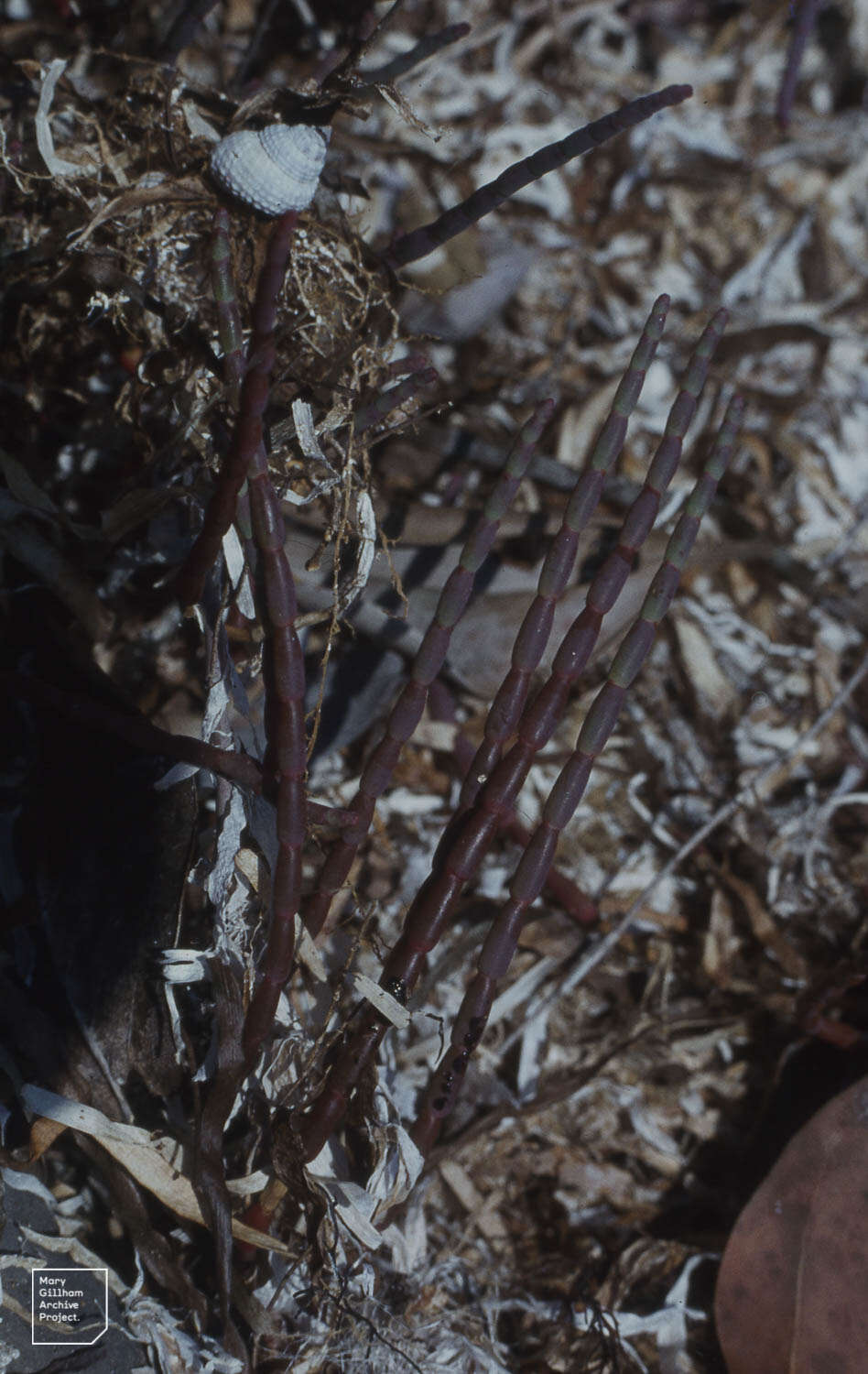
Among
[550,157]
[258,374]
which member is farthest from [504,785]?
[550,157]

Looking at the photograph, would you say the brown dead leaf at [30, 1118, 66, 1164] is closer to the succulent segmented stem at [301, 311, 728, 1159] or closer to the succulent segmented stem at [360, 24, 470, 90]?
the succulent segmented stem at [301, 311, 728, 1159]

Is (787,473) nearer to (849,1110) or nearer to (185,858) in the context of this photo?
(849,1110)

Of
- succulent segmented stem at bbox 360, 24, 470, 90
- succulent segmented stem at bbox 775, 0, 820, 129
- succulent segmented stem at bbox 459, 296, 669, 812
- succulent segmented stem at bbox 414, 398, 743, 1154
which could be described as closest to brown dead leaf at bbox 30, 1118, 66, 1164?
succulent segmented stem at bbox 414, 398, 743, 1154

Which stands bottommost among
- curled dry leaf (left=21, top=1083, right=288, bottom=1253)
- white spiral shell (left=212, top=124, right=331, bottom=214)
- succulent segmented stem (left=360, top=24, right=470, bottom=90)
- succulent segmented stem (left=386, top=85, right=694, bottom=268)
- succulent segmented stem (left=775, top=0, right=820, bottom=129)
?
curled dry leaf (left=21, top=1083, right=288, bottom=1253)

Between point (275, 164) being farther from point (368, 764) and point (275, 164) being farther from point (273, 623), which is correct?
point (368, 764)

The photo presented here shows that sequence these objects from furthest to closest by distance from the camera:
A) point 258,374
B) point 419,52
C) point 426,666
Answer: point 419,52 < point 426,666 < point 258,374

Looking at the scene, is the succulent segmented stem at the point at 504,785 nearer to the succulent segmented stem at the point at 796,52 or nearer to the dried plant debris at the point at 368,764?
the dried plant debris at the point at 368,764

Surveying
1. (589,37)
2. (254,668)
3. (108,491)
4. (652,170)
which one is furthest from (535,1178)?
(589,37)
